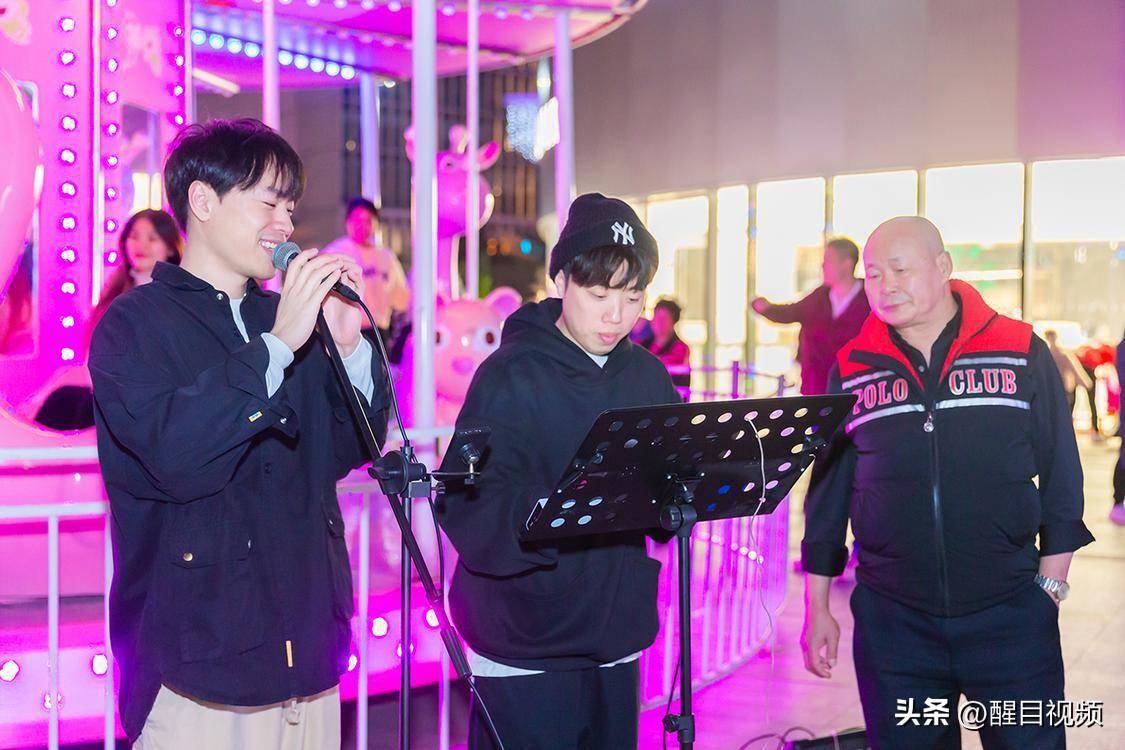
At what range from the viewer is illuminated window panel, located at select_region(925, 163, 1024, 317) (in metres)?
14.3

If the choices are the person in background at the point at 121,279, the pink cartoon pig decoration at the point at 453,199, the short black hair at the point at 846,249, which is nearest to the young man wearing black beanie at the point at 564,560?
the person in background at the point at 121,279

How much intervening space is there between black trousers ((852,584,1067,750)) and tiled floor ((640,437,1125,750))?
1.40 metres

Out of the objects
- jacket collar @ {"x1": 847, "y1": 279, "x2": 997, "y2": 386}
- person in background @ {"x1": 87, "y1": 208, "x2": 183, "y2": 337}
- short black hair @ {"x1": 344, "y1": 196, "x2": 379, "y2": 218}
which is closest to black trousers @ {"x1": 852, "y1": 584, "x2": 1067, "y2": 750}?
jacket collar @ {"x1": 847, "y1": 279, "x2": 997, "y2": 386}

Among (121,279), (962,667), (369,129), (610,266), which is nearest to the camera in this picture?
(610,266)

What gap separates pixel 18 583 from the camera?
3885mm

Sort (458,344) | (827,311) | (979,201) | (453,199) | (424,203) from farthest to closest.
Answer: (979,201) < (453,199) < (458,344) < (827,311) < (424,203)

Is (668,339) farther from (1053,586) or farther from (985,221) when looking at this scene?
(985,221)

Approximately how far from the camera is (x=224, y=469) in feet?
5.97

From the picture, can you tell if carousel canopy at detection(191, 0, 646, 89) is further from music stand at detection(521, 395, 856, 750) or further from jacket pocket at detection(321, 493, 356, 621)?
music stand at detection(521, 395, 856, 750)

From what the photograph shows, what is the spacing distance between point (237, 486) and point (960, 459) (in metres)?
1.67

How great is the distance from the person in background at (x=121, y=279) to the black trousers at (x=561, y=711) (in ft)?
7.38

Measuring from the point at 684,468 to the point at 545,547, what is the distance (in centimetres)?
32

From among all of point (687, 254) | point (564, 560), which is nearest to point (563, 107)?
point (564, 560)

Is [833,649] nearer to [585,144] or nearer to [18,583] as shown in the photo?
[18,583]
